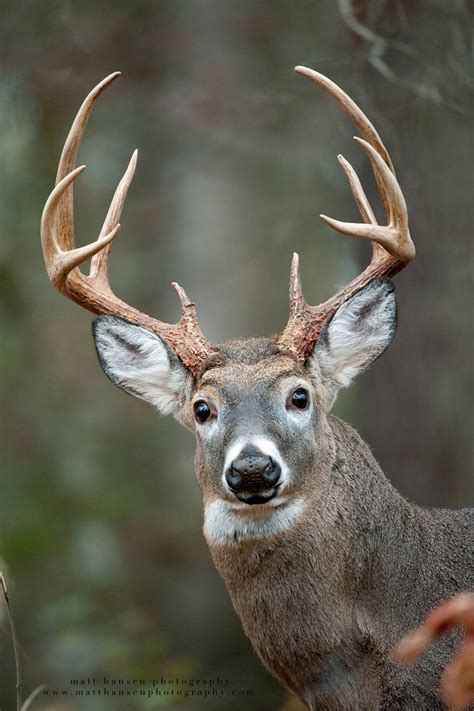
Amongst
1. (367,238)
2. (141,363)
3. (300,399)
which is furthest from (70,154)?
(300,399)

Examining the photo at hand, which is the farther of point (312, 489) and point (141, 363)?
point (141, 363)

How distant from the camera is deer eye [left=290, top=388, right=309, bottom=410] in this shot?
17.7 ft

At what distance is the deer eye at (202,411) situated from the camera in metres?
5.43

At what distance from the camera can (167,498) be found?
11062 mm

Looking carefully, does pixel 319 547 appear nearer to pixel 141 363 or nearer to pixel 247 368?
pixel 247 368

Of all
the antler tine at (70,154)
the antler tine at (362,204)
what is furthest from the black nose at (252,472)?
the antler tine at (70,154)

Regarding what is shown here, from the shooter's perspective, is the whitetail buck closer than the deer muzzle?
No

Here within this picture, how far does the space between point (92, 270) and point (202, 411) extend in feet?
3.44

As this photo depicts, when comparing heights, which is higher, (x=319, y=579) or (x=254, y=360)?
(x=254, y=360)

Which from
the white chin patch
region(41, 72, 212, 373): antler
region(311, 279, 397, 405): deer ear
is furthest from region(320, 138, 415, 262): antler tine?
the white chin patch

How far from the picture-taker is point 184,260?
1176 centimetres

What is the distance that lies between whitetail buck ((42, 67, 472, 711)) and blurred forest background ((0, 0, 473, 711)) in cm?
210

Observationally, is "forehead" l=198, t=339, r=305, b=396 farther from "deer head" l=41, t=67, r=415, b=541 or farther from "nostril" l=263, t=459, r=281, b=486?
"nostril" l=263, t=459, r=281, b=486

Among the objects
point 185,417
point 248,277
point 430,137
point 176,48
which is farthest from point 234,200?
point 185,417
